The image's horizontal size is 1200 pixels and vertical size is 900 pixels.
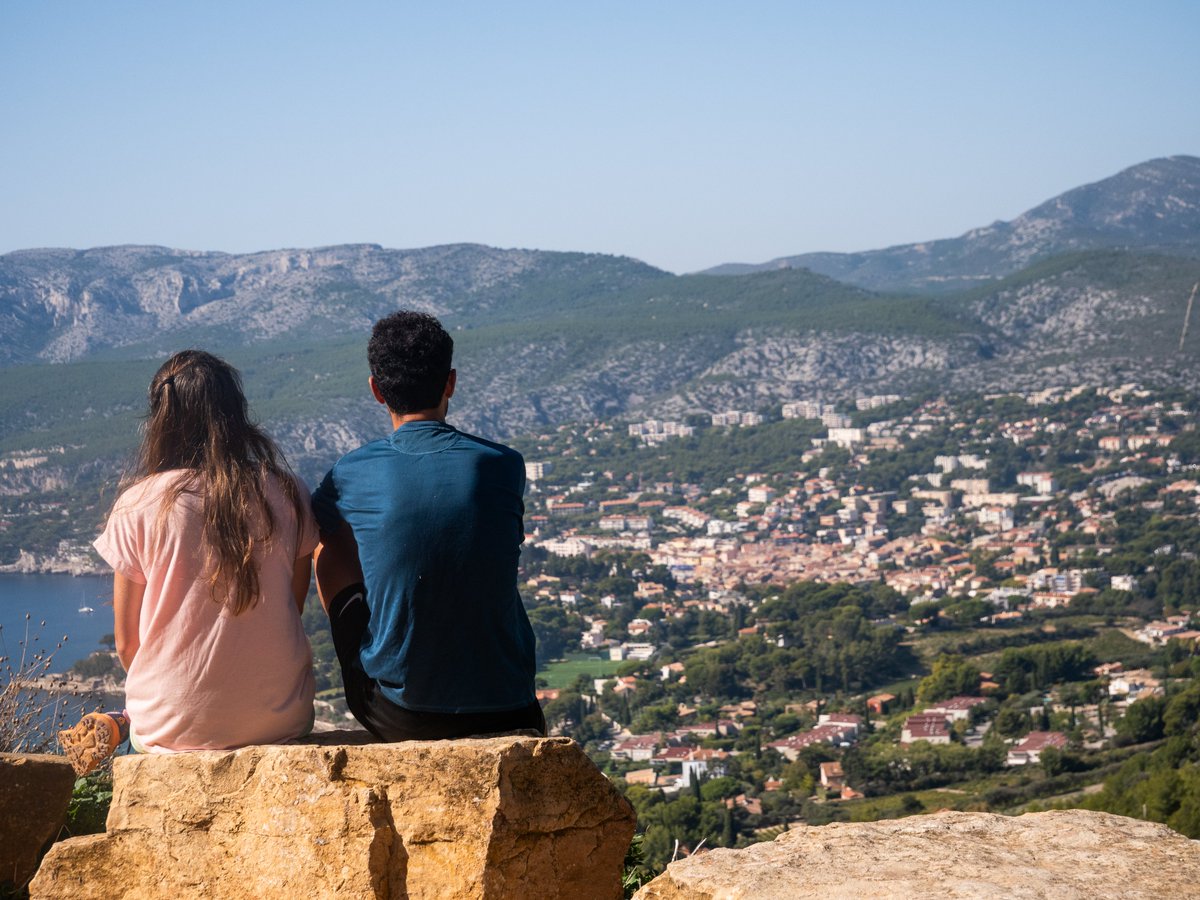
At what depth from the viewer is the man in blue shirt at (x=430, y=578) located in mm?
2512

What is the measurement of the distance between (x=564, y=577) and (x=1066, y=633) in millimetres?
18801

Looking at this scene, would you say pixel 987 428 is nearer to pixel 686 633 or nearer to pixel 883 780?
pixel 686 633

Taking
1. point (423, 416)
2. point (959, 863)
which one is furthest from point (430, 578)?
point (959, 863)

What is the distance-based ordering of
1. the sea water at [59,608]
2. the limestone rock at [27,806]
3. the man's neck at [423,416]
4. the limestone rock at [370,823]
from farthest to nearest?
the sea water at [59,608] < the limestone rock at [27,806] < the man's neck at [423,416] < the limestone rock at [370,823]

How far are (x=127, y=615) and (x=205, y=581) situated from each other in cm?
20

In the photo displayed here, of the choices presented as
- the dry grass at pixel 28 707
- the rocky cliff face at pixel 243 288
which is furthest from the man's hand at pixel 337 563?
the rocky cliff face at pixel 243 288

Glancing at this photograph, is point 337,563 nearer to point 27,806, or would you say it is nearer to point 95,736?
point 95,736

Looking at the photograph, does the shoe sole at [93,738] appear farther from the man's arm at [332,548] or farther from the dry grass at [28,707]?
the dry grass at [28,707]

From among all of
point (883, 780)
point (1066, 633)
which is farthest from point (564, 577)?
point (883, 780)

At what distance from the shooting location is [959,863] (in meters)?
2.23

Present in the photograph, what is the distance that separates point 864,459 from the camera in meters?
68.7

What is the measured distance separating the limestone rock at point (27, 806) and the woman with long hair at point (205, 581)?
2.19 feet

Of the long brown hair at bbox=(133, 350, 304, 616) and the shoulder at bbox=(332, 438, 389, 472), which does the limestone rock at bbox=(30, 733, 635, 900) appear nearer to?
Result: the long brown hair at bbox=(133, 350, 304, 616)

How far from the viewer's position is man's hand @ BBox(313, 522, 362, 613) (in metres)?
2.74
